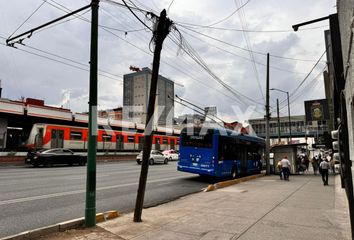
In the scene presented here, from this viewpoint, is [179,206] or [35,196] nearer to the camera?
[179,206]

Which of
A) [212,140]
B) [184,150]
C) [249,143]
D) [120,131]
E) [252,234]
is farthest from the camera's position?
[120,131]

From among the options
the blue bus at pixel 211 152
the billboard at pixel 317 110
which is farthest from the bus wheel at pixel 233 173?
the billboard at pixel 317 110

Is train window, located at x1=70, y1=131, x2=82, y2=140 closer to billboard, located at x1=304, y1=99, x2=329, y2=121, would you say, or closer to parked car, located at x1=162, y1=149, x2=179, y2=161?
parked car, located at x1=162, y1=149, x2=179, y2=161

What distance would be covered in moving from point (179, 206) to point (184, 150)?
313 inches

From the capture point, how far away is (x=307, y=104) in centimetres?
2536

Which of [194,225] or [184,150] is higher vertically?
[184,150]

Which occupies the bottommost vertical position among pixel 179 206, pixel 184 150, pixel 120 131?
pixel 179 206

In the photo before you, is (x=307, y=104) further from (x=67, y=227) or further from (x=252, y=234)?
(x=67, y=227)

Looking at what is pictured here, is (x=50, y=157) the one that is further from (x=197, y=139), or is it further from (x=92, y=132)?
(x=92, y=132)

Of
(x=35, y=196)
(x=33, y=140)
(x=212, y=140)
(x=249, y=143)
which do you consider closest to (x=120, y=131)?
(x=33, y=140)

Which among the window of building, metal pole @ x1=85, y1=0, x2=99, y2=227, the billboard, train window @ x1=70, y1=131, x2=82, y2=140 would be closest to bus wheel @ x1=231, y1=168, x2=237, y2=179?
the billboard

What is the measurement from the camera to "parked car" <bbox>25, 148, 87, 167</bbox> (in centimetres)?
2302

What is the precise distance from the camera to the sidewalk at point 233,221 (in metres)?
6.16

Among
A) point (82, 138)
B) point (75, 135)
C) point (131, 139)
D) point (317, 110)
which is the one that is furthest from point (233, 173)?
point (131, 139)
